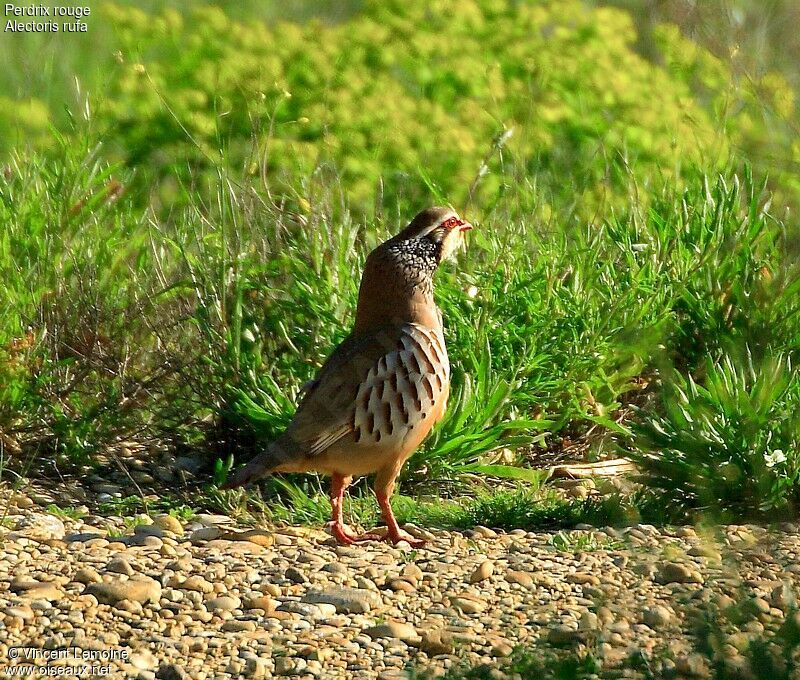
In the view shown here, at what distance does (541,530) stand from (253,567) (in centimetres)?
127

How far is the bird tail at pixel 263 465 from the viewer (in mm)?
4828

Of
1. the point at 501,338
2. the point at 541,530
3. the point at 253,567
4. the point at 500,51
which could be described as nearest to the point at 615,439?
the point at 501,338

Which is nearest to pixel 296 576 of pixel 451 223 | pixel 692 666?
pixel 692 666

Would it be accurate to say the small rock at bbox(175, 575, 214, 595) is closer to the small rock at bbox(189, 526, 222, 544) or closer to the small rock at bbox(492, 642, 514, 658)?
the small rock at bbox(189, 526, 222, 544)

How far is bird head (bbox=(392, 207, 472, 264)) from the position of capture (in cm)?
518

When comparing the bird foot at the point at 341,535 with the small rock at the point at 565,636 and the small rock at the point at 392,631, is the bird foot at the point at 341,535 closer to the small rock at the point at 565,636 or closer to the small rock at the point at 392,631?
the small rock at the point at 392,631

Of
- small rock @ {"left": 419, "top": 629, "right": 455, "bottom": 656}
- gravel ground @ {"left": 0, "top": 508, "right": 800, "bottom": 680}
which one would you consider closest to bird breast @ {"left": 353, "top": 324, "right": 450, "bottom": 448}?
gravel ground @ {"left": 0, "top": 508, "right": 800, "bottom": 680}

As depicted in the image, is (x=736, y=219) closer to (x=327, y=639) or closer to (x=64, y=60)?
(x=327, y=639)

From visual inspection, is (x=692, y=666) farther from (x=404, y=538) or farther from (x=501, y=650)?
(x=404, y=538)

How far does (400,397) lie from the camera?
4.89m

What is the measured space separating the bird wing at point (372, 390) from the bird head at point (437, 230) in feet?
1.28

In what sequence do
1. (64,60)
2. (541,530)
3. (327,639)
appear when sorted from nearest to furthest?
1. (327,639)
2. (541,530)
3. (64,60)

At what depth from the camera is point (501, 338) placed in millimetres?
5891

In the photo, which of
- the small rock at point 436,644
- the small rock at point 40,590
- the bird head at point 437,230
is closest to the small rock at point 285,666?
the small rock at point 436,644
